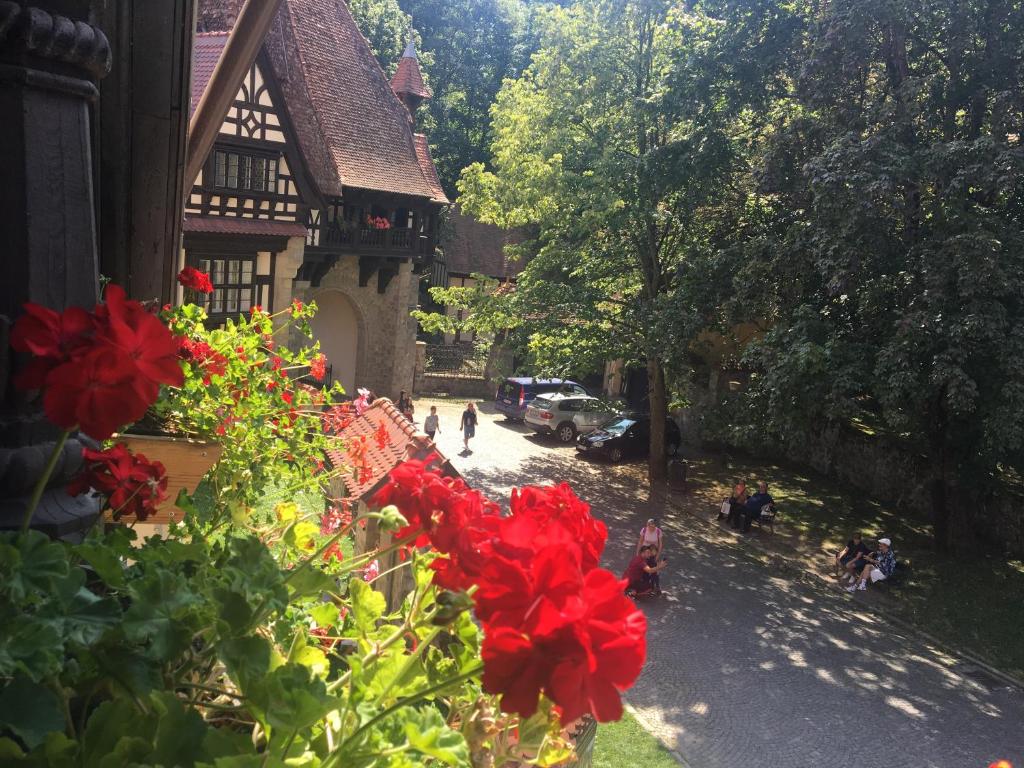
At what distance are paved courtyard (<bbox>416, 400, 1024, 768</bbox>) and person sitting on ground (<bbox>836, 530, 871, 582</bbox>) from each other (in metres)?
0.61

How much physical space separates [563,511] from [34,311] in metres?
0.94

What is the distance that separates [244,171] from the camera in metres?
18.7

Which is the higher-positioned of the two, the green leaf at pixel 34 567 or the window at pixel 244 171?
the window at pixel 244 171

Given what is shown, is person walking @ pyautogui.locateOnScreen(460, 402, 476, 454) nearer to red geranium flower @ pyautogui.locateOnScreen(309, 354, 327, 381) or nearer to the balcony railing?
the balcony railing

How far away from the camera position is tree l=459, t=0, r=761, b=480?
17.6 metres

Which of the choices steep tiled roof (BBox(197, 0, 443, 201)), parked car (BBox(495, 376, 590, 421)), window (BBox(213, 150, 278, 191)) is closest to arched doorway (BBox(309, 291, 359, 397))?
steep tiled roof (BBox(197, 0, 443, 201))

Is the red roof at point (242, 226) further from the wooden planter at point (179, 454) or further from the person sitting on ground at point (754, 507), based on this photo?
the wooden planter at point (179, 454)

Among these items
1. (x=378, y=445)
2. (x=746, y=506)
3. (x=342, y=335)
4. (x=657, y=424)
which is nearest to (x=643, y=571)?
(x=746, y=506)

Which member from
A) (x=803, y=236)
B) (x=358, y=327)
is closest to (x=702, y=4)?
(x=803, y=236)

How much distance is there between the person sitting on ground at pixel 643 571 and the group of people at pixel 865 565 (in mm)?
3913

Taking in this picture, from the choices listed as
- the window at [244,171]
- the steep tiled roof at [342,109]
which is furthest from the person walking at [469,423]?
the window at [244,171]

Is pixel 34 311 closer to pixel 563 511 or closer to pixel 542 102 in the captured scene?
pixel 563 511

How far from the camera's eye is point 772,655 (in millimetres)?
12312

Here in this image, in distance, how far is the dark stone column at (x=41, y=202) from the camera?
71.0 inches
